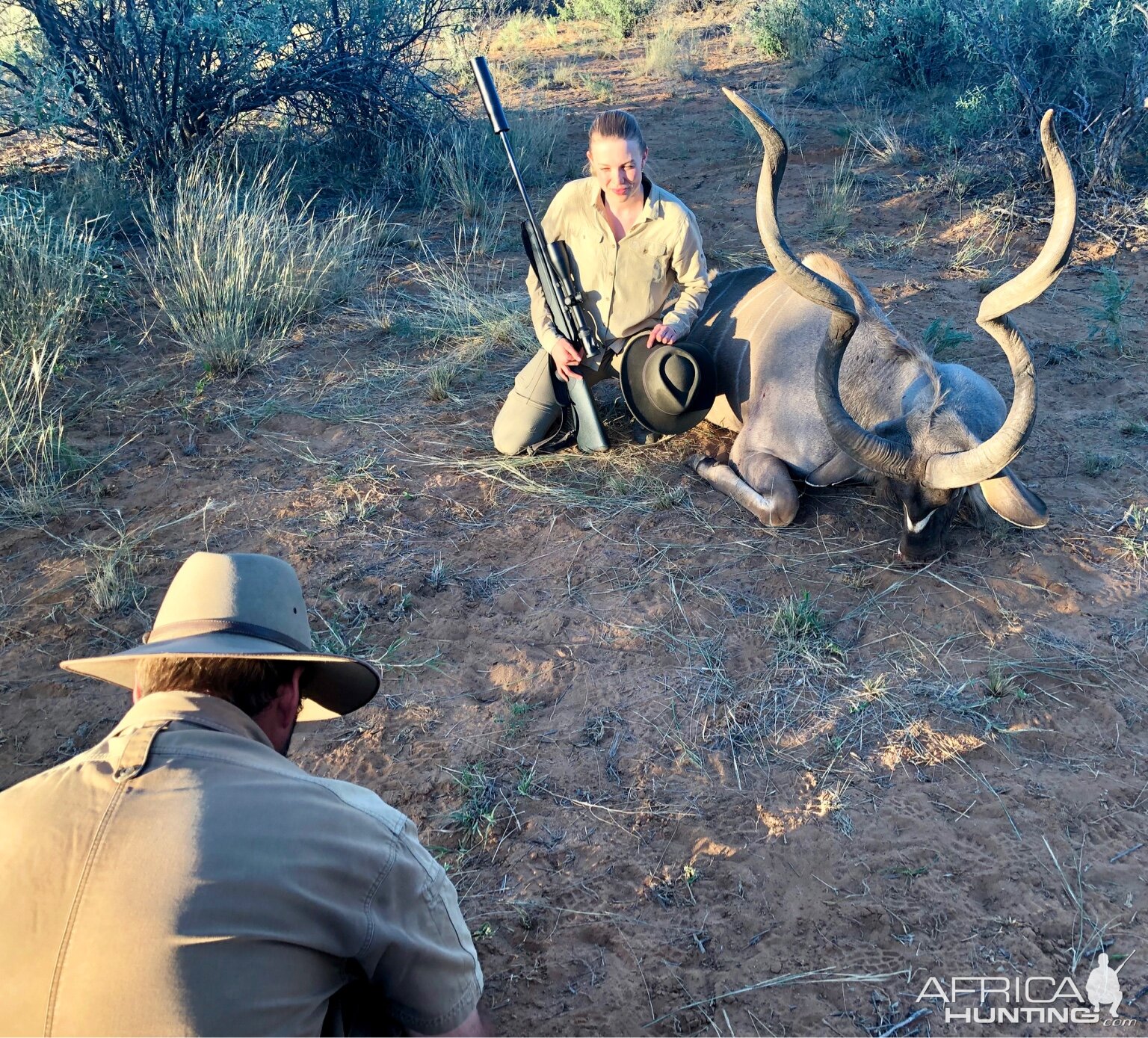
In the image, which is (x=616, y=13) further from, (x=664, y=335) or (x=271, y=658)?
(x=271, y=658)

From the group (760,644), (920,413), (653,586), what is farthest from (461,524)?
(920,413)

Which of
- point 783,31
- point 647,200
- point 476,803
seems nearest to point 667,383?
point 647,200

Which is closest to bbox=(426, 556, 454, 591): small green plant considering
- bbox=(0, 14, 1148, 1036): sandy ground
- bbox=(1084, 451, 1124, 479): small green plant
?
Answer: bbox=(0, 14, 1148, 1036): sandy ground

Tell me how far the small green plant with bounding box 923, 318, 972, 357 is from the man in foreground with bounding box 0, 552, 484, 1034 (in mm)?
4421

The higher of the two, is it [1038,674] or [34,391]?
[34,391]

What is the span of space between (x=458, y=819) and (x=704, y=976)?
2.74 ft

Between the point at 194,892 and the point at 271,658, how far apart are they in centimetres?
51

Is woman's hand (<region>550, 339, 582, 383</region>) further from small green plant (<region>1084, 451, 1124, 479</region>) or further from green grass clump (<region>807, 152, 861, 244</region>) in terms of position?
green grass clump (<region>807, 152, 861, 244</region>)

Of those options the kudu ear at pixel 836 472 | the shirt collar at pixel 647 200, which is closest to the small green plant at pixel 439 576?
the kudu ear at pixel 836 472

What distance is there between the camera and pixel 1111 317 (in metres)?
5.56

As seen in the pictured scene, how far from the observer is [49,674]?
354 centimetres

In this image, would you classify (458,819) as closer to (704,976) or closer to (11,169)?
(704,976)

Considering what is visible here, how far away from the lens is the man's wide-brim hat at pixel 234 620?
1.85 metres

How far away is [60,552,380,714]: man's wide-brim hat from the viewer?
1.85 m
